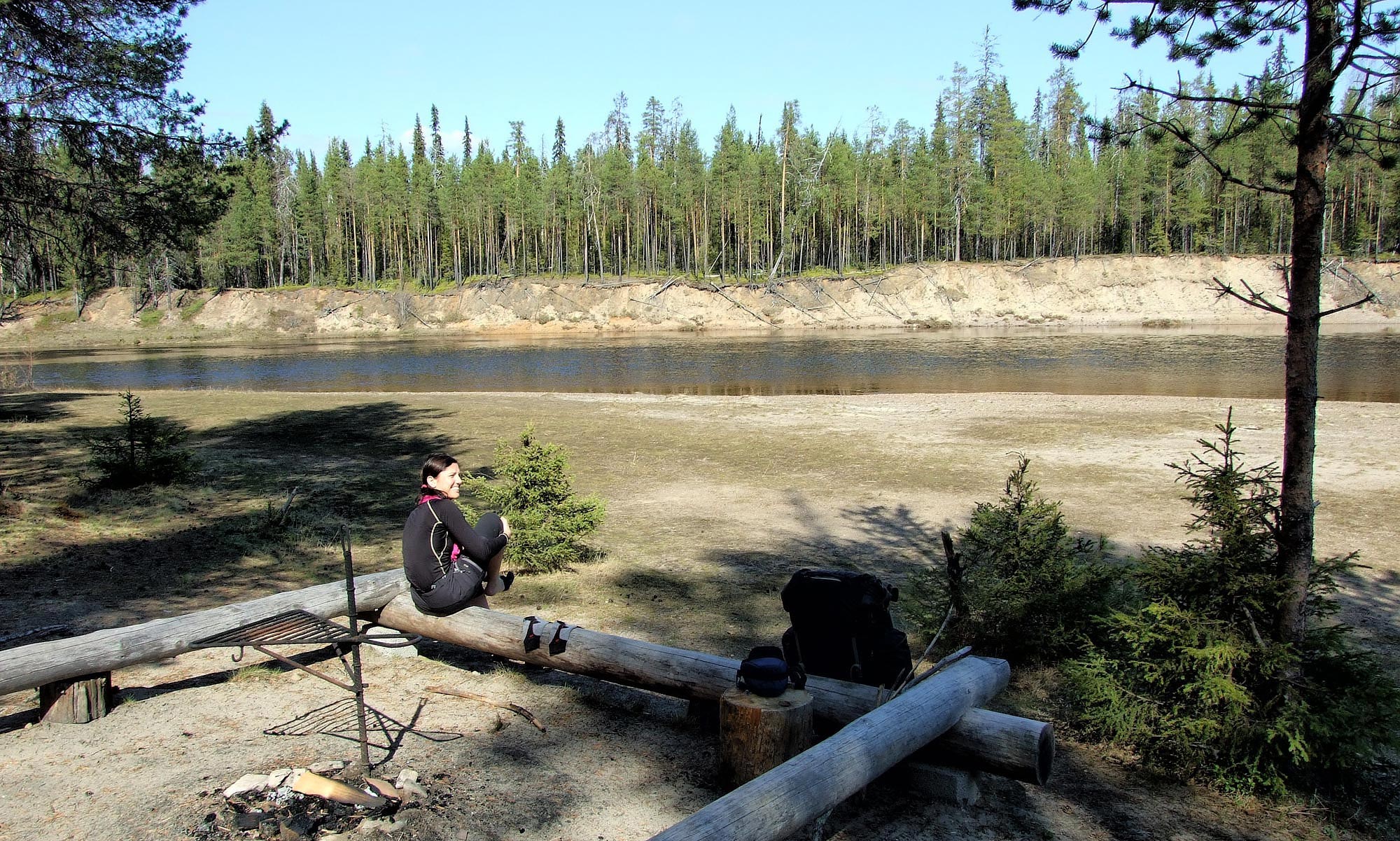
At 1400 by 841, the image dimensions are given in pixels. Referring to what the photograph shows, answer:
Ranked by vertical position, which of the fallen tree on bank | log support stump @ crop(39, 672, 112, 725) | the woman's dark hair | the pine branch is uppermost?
the pine branch

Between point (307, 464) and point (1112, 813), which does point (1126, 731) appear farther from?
point (307, 464)

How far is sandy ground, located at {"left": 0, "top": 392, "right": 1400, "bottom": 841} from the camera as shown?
162 inches

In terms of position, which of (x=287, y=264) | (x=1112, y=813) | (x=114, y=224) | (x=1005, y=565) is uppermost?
(x=287, y=264)

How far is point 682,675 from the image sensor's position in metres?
4.88

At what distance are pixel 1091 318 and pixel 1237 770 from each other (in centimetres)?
6761

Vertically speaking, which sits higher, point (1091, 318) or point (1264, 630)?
point (1091, 318)

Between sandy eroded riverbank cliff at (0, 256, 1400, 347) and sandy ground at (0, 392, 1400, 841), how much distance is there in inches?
2008

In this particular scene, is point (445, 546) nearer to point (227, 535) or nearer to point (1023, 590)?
point (1023, 590)

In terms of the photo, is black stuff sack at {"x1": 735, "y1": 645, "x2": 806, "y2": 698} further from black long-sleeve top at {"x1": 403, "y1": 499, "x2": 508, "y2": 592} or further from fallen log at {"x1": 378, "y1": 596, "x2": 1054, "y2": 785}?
black long-sleeve top at {"x1": 403, "y1": 499, "x2": 508, "y2": 592}

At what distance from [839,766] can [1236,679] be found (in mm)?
2521

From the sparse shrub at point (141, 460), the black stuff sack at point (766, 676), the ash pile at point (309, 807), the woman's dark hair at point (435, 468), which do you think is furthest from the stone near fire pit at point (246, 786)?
the sparse shrub at point (141, 460)

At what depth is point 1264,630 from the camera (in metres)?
4.61

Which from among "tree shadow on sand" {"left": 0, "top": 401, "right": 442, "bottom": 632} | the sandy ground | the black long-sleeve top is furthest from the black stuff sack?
"tree shadow on sand" {"left": 0, "top": 401, "right": 442, "bottom": 632}

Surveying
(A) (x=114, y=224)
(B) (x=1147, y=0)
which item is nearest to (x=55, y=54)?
(A) (x=114, y=224)
